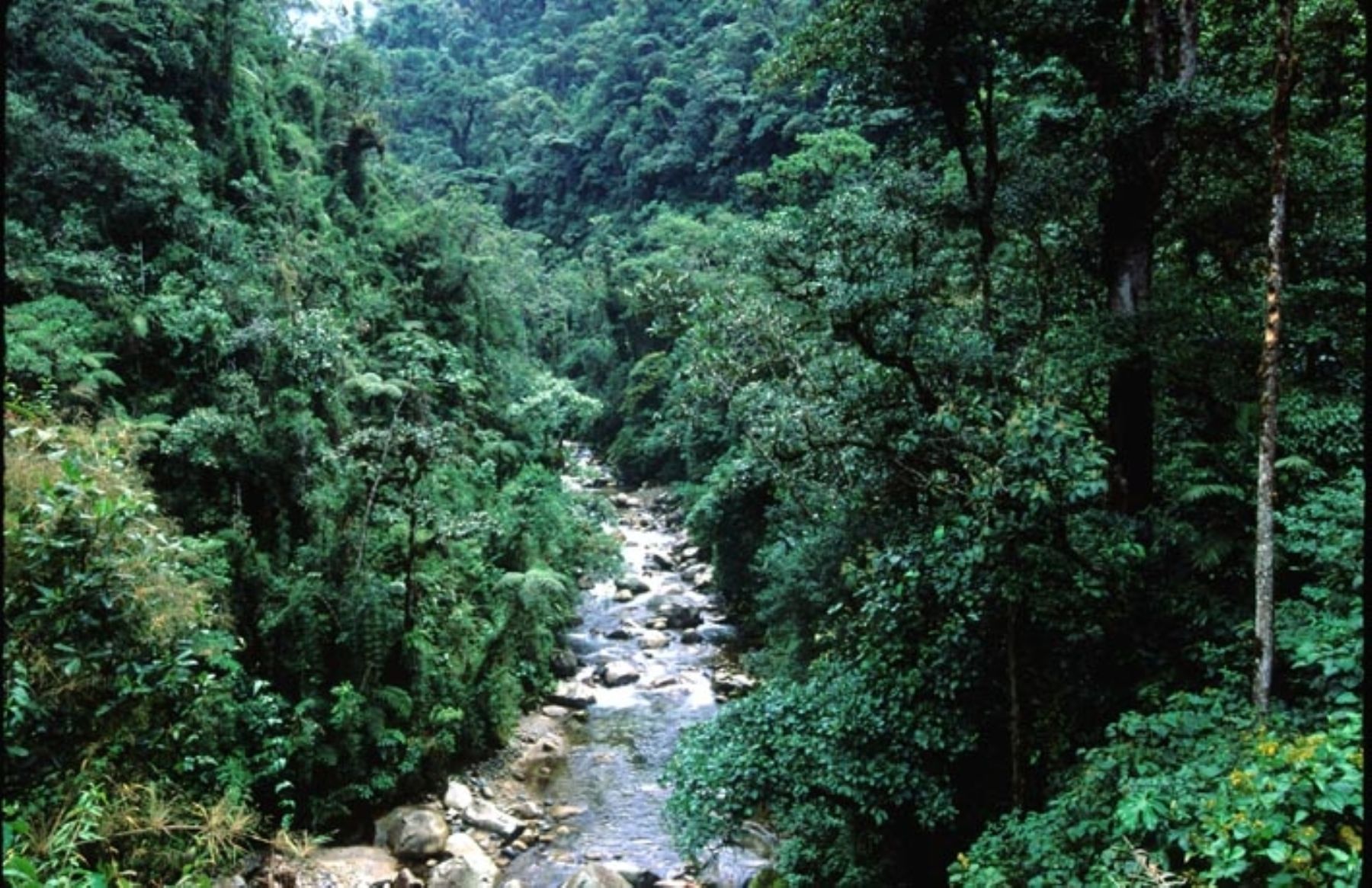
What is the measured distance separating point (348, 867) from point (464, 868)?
130 centimetres

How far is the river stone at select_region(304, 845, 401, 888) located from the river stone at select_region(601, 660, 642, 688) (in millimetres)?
5546

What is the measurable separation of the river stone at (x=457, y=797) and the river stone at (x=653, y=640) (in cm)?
571

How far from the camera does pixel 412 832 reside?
10.3m

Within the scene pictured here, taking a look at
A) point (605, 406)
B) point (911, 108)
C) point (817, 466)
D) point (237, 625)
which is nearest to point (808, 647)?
point (817, 466)

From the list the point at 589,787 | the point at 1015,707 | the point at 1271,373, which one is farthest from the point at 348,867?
the point at 1271,373

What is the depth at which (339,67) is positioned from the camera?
2502cm

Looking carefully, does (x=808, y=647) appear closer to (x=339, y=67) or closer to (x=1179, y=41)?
(x=1179, y=41)

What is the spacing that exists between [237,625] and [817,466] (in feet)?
24.8

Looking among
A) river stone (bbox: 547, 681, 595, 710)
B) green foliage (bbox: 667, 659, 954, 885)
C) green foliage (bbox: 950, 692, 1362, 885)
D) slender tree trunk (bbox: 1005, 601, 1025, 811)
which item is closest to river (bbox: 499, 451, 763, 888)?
river stone (bbox: 547, 681, 595, 710)

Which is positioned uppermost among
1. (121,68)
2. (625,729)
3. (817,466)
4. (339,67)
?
(339,67)

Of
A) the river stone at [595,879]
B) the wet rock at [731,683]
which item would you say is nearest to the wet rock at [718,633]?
the wet rock at [731,683]

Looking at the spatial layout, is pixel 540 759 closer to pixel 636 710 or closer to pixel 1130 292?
pixel 636 710

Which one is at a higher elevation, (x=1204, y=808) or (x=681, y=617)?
(x=1204, y=808)

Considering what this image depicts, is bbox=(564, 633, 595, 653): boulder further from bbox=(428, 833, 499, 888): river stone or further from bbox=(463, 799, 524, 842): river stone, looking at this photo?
bbox=(428, 833, 499, 888): river stone
